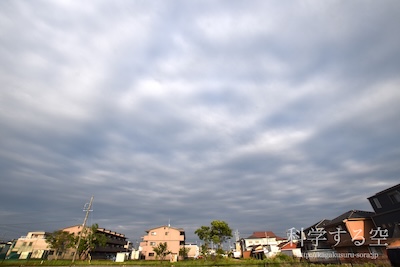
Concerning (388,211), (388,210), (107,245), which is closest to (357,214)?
(388,210)

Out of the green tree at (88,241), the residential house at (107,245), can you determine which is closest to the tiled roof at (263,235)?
the residential house at (107,245)

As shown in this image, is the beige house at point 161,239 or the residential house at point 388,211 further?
the beige house at point 161,239

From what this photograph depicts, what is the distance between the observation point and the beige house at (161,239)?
5749 centimetres

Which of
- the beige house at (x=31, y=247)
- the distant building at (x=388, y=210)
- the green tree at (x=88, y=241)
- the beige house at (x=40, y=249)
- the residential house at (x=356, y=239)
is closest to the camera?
the residential house at (x=356, y=239)

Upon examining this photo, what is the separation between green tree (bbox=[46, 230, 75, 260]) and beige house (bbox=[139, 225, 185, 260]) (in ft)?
60.3

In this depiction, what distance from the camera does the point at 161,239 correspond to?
58.7 metres

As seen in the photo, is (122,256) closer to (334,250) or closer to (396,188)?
(334,250)

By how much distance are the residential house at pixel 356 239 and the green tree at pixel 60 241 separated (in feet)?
171

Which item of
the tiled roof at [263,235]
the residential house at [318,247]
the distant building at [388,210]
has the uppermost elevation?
the tiled roof at [263,235]

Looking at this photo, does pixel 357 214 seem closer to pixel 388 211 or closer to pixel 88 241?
pixel 388 211

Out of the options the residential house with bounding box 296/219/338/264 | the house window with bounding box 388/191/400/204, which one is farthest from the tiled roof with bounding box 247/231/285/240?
the house window with bounding box 388/191/400/204

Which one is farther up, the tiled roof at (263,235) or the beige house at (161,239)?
the tiled roof at (263,235)

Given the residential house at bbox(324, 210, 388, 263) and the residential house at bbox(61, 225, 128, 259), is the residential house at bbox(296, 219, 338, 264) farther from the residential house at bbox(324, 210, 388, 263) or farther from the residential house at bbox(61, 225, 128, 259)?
the residential house at bbox(61, 225, 128, 259)

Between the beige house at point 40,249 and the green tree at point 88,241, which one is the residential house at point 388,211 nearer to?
the green tree at point 88,241
